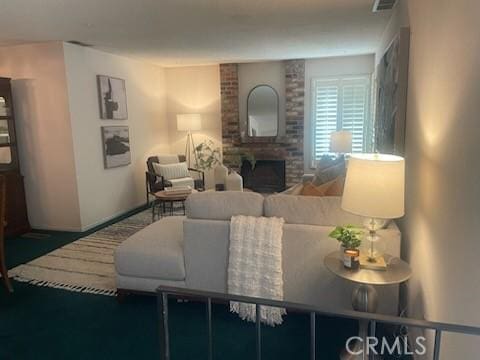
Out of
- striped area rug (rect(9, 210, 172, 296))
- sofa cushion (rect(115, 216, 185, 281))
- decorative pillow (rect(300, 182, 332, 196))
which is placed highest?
decorative pillow (rect(300, 182, 332, 196))

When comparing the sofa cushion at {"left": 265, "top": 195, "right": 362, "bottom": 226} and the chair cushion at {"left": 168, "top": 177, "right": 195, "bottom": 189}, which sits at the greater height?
the sofa cushion at {"left": 265, "top": 195, "right": 362, "bottom": 226}

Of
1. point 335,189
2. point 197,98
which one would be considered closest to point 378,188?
point 335,189

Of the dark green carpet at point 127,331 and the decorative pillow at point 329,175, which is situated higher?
the decorative pillow at point 329,175

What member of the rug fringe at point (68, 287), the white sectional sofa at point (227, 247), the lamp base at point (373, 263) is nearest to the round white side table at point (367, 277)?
the lamp base at point (373, 263)

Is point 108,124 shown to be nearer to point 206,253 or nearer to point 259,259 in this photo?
point 206,253

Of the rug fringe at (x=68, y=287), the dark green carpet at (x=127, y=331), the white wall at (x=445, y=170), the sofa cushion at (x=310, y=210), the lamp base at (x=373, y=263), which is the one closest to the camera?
the white wall at (x=445, y=170)

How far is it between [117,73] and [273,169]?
329 cm

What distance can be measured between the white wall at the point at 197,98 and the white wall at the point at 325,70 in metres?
1.74

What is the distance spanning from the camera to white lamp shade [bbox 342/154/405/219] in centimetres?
185

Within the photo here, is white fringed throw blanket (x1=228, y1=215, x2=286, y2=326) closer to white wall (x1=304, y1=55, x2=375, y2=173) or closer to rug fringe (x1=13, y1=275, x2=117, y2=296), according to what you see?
rug fringe (x1=13, y1=275, x2=117, y2=296)

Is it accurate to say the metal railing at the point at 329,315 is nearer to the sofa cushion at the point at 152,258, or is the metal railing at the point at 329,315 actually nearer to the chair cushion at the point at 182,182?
the sofa cushion at the point at 152,258

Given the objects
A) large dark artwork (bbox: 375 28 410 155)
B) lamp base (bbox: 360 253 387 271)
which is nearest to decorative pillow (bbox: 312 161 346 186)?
large dark artwork (bbox: 375 28 410 155)

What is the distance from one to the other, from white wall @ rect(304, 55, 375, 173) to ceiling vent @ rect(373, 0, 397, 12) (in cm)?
288

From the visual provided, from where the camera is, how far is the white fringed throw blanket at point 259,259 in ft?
8.22
